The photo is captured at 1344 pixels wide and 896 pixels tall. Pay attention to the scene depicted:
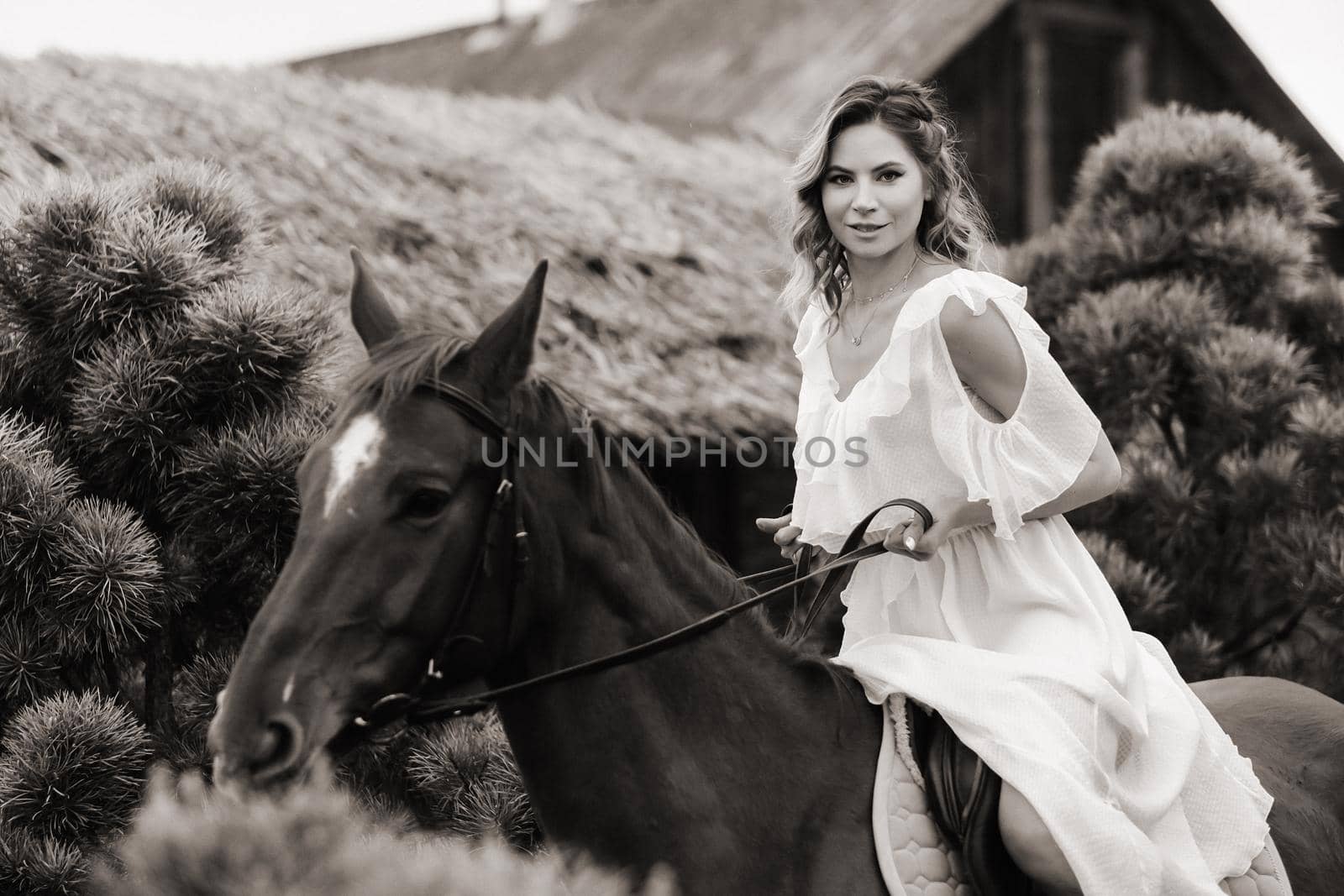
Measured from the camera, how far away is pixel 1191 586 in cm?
544

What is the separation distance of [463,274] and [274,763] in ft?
13.0

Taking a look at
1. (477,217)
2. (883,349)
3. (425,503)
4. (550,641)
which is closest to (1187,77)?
(477,217)

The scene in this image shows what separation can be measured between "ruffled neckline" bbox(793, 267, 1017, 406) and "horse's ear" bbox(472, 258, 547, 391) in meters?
0.75

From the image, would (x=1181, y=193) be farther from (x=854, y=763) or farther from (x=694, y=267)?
(x=854, y=763)

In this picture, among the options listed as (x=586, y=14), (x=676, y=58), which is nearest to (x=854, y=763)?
(x=676, y=58)

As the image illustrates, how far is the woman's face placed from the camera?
269 cm

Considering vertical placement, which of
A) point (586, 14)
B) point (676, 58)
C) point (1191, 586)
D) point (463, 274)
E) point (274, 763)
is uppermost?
point (586, 14)

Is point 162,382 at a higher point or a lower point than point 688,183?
lower

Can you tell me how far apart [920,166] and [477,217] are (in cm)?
395

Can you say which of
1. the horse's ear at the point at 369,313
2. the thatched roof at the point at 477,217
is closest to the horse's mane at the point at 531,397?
the horse's ear at the point at 369,313

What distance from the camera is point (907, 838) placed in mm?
2328

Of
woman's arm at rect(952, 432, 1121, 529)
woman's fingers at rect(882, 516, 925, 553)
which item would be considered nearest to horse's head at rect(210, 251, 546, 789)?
woman's fingers at rect(882, 516, 925, 553)

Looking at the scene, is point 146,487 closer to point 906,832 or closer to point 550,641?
point 550,641

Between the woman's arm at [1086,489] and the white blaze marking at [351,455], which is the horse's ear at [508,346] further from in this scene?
the woman's arm at [1086,489]
